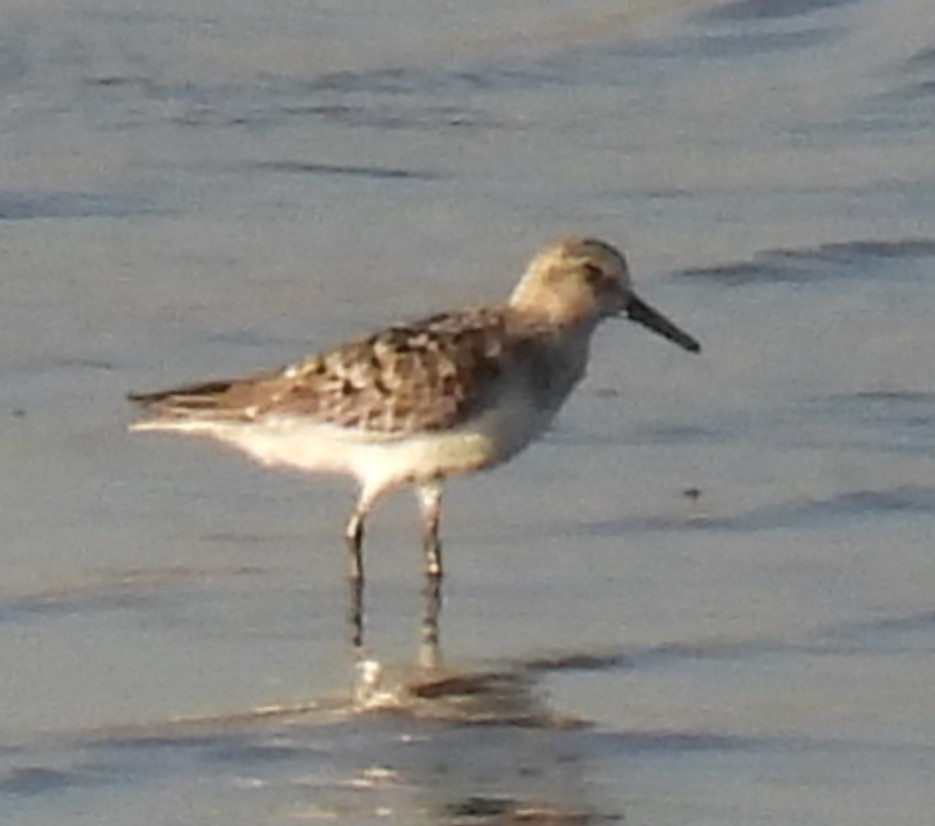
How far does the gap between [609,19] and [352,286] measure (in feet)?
12.4

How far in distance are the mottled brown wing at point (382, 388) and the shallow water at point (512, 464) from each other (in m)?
0.23

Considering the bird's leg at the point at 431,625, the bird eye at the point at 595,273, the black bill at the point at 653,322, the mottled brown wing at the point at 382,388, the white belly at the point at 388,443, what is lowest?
the bird's leg at the point at 431,625

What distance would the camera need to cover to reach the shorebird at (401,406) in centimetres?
798

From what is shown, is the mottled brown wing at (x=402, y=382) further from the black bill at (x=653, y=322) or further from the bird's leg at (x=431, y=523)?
the black bill at (x=653, y=322)

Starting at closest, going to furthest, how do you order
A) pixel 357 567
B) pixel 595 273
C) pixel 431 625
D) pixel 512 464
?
pixel 431 625 < pixel 357 567 < pixel 595 273 < pixel 512 464

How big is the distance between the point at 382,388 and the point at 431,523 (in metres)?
0.33

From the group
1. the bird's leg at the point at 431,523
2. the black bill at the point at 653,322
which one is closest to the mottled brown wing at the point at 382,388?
the bird's leg at the point at 431,523

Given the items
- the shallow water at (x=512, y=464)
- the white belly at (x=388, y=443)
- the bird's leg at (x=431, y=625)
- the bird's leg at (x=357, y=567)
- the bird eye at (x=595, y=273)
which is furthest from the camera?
the bird eye at (x=595, y=273)

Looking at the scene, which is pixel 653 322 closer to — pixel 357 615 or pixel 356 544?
pixel 356 544

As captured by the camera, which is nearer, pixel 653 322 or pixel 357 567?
pixel 357 567

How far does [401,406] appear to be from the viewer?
8.00m

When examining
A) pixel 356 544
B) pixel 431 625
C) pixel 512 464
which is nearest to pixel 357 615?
pixel 431 625

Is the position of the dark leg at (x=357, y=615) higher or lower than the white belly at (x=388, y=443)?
lower

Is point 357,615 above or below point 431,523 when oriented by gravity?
below
